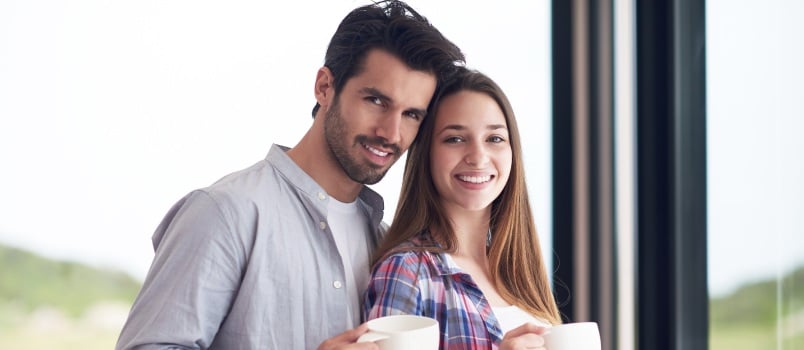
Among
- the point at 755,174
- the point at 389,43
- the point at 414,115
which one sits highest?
the point at 389,43

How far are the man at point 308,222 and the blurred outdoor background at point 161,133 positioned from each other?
0.55 metres

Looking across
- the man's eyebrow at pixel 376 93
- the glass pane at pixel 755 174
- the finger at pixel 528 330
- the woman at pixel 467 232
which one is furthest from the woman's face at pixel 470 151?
the glass pane at pixel 755 174

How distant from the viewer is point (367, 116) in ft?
5.00

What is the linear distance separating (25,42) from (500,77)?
1.25m

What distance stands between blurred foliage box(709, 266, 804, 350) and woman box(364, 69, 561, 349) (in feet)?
1.74

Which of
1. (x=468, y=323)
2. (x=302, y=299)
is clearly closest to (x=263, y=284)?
(x=302, y=299)

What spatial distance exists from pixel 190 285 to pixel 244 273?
11 centimetres

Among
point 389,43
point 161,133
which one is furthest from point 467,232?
point 161,133

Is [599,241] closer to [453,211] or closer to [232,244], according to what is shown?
[453,211]

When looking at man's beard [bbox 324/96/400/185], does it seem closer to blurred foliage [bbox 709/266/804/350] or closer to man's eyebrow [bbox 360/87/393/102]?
man's eyebrow [bbox 360/87/393/102]

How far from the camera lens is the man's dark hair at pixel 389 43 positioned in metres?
1.54

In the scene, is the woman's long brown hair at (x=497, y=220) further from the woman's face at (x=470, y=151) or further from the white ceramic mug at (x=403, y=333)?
the white ceramic mug at (x=403, y=333)

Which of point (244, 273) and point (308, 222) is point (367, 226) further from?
point (244, 273)

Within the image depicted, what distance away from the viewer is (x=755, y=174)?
6.06 ft
